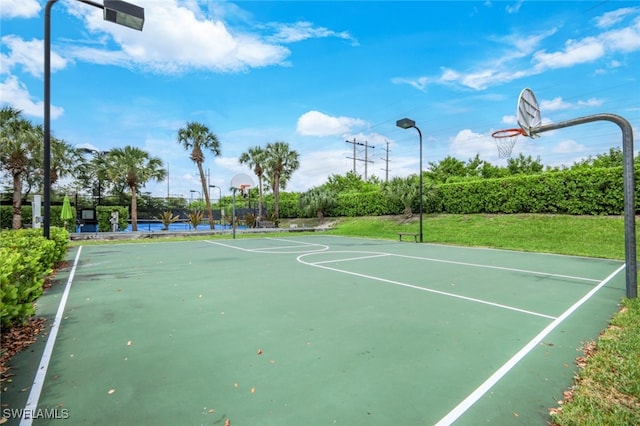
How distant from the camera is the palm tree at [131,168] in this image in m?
20.5

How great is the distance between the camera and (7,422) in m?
2.03

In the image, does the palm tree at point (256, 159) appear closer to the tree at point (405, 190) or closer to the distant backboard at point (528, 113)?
the tree at point (405, 190)

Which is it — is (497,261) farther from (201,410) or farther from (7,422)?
(7,422)

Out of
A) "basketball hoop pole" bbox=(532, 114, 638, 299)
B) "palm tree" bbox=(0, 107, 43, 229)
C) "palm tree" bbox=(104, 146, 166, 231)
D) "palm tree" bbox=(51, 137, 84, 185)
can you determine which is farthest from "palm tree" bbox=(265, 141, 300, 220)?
"basketball hoop pole" bbox=(532, 114, 638, 299)

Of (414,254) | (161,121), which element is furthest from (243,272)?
(161,121)

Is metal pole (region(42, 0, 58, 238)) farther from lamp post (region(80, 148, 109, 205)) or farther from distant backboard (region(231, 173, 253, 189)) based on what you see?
lamp post (region(80, 148, 109, 205))

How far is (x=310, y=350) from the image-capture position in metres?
3.12

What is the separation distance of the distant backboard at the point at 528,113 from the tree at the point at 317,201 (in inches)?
802

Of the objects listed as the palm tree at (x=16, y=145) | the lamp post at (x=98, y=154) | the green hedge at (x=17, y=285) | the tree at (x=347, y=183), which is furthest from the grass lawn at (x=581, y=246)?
the tree at (x=347, y=183)

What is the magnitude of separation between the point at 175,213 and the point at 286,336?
25.8m

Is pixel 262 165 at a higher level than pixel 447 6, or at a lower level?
lower

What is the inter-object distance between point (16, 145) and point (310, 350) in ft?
63.7

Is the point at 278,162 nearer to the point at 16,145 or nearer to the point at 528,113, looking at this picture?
the point at 16,145

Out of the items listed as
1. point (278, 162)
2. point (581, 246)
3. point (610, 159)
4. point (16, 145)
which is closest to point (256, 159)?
point (278, 162)
